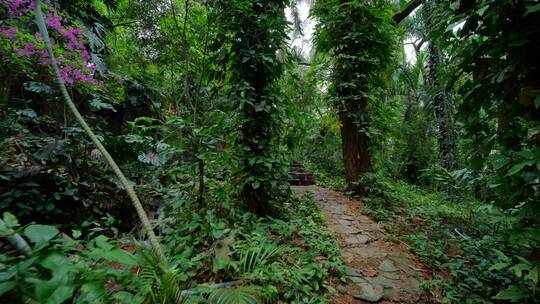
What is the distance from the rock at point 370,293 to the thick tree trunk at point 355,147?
228cm

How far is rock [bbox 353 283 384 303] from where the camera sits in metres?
1.86

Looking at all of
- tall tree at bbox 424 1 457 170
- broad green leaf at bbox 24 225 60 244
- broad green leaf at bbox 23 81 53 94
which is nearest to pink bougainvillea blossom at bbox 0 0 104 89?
broad green leaf at bbox 23 81 53 94

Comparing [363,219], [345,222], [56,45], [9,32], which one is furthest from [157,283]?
[9,32]

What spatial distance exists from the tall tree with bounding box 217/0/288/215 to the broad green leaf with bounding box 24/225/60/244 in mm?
1948

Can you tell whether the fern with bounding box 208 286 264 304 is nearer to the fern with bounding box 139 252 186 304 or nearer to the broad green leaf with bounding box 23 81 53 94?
the fern with bounding box 139 252 186 304

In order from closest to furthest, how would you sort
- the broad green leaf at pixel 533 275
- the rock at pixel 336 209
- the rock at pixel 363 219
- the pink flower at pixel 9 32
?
the broad green leaf at pixel 533 275 → the pink flower at pixel 9 32 → the rock at pixel 363 219 → the rock at pixel 336 209

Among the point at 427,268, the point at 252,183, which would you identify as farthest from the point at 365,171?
the point at 252,183

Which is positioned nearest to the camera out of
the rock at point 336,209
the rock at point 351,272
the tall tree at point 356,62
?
the rock at point 351,272

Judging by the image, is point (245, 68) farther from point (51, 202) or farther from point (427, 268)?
point (427, 268)

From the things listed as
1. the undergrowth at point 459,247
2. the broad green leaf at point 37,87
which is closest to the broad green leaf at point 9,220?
the undergrowth at point 459,247

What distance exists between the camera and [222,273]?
1862mm

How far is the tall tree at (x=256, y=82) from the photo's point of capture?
8.92ft

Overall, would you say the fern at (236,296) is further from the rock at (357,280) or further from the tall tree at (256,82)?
the tall tree at (256,82)

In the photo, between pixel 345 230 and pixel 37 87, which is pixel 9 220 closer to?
pixel 345 230
